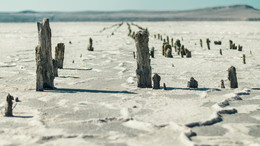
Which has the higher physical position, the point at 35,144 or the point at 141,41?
the point at 141,41

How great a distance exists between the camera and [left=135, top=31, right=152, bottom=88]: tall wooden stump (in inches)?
348

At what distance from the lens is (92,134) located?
5711 mm

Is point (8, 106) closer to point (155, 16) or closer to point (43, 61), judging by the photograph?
point (43, 61)

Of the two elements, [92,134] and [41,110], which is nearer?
[92,134]

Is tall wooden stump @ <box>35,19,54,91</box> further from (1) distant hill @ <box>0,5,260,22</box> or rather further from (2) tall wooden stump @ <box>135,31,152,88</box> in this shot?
(1) distant hill @ <box>0,5,260,22</box>

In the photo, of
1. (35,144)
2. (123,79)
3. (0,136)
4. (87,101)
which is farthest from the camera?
(123,79)

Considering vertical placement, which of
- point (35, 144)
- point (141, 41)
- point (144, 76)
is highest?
point (141, 41)

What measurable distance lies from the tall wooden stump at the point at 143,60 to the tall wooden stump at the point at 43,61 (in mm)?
2037

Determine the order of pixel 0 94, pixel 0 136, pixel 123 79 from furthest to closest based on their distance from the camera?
pixel 123 79, pixel 0 94, pixel 0 136

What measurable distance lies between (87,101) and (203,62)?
7063 millimetres

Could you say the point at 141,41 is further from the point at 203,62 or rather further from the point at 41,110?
the point at 203,62

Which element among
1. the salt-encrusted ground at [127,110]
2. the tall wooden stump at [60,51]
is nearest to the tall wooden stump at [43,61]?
the salt-encrusted ground at [127,110]

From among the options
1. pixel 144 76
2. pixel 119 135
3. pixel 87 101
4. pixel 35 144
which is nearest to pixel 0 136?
pixel 35 144

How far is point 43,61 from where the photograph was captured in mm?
8828
